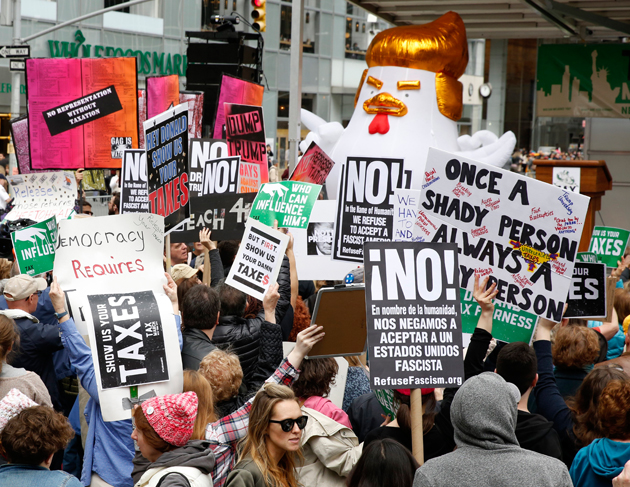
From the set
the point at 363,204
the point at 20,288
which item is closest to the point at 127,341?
the point at 20,288

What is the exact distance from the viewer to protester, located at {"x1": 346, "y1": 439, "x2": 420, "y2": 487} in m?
2.74

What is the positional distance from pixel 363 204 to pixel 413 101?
483 cm

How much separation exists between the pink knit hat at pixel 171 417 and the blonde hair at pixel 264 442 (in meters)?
0.29

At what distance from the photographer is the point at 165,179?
213 inches

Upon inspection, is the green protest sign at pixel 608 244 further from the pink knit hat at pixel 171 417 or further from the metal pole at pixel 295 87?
the pink knit hat at pixel 171 417

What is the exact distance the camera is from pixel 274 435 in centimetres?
312

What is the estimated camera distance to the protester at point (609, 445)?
3150 mm

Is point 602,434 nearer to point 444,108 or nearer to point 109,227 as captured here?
point 109,227

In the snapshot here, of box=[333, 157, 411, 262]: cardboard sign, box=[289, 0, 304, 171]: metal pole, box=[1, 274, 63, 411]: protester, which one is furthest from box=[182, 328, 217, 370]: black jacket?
box=[289, 0, 304, 171]: metal pole

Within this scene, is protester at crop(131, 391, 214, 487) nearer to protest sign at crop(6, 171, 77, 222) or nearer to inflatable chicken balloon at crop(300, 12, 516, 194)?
protest sign at crop(6, 171, 77, 222)

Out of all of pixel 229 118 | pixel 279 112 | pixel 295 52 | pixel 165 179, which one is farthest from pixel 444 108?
pixel 279 112

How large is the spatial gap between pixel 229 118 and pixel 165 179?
327 centimetres

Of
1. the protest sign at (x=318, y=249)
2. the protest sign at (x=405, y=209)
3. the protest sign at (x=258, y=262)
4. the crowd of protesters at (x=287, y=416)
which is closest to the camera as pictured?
the crowd of protesters at (x=287, y=416)

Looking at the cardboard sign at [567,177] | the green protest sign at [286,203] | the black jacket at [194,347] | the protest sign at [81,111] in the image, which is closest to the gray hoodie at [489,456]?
the black jacket at [194,347]
